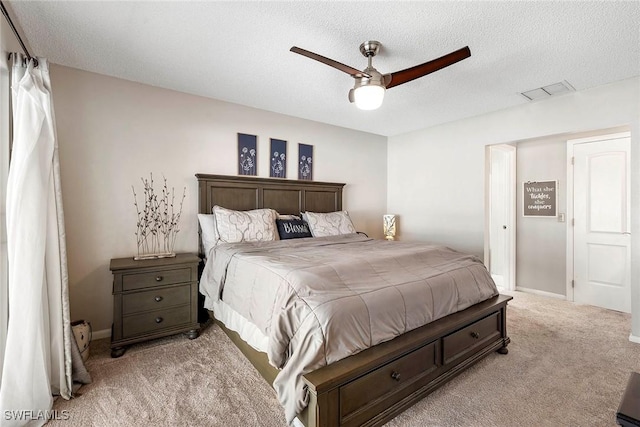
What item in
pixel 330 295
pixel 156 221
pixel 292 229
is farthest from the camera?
pixel 292 229

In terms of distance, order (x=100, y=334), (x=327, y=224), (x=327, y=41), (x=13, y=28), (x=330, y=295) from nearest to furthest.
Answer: (x=330, y=295)
(x=13, y=28)
(x=327, y=41)
(x=100, y=334)
(x=327, y=224)

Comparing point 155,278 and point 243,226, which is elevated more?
point 243,226

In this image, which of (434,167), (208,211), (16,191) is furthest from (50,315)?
(434,167)

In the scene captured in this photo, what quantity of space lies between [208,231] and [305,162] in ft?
5.67

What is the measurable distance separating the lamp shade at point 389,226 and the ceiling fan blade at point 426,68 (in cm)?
287

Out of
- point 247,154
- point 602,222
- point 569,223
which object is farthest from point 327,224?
point 602,222

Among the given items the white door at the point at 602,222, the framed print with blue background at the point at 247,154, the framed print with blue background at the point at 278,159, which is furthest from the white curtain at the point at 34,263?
the white door at the point at 602,222

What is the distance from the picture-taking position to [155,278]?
8.54ft

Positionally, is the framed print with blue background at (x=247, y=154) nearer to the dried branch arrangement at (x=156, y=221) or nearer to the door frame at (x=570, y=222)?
the dried branch arrangement at (x=156, y=221)

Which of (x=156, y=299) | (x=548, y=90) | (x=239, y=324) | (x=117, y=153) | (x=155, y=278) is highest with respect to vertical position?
(x=548, y=90)

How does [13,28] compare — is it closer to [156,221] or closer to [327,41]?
[156,221]

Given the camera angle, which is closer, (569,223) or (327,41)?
(327,41)

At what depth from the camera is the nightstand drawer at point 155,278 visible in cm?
248

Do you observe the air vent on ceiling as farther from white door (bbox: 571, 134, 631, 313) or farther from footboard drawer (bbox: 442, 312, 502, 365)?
footboard drawer (bbox: 442, 312, 502, 365)
